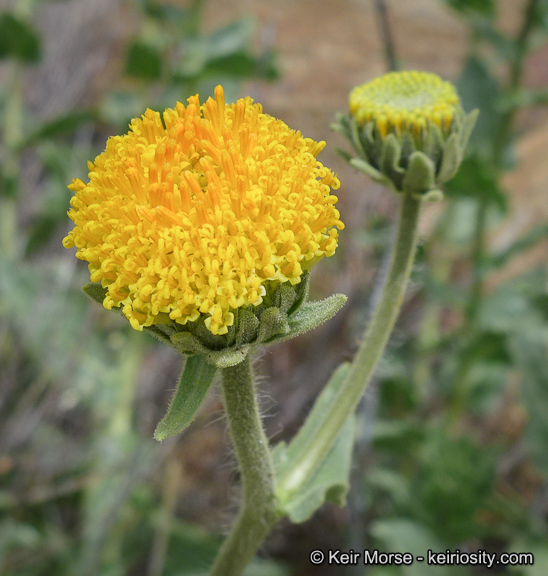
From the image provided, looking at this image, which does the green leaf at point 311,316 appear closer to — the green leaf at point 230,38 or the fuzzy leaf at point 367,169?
the fuzzy leaf at point 367,169

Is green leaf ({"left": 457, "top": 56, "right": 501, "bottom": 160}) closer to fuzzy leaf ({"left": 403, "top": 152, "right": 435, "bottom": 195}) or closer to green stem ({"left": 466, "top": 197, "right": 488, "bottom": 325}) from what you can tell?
green stem ({"left": 466, "top": 197, "right": 488, "bottom": 325})

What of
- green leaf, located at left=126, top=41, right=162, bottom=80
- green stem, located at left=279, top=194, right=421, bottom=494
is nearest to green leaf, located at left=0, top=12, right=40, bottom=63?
green leaf, located at left=126, top=41, right=162, bottom=80

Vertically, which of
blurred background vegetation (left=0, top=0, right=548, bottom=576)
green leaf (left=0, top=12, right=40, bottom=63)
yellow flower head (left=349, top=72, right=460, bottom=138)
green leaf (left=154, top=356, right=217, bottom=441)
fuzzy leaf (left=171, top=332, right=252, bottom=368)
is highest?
yellow flower head (left=349, top=72, right=460, bottom=138)

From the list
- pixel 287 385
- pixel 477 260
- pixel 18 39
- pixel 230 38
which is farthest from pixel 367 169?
pixel 18 39

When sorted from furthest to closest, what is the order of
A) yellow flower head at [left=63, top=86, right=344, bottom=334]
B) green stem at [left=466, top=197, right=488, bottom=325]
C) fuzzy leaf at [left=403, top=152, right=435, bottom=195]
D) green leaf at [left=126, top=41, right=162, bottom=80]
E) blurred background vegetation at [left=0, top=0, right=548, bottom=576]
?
green leaf at [left=126, top=41, right=162, bottom=80]
green stem at [left=466, top=197, right=488, bottom=325]
blurred background vegetation at [left=0, top=0, right=548, bottom=576]
fuzzy leaf at [left=403, top=152, right=435, bottom=195]
yellow flower head at [left=63, top=86, right=344, bottom=334]

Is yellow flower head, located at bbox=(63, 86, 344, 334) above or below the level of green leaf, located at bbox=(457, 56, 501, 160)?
above

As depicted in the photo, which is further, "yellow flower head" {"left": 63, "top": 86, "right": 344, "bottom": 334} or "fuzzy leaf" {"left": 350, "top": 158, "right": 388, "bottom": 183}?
"fuzzy leaf" {"left": 350, "top": 158, "right": 388, "bottom": 183}
